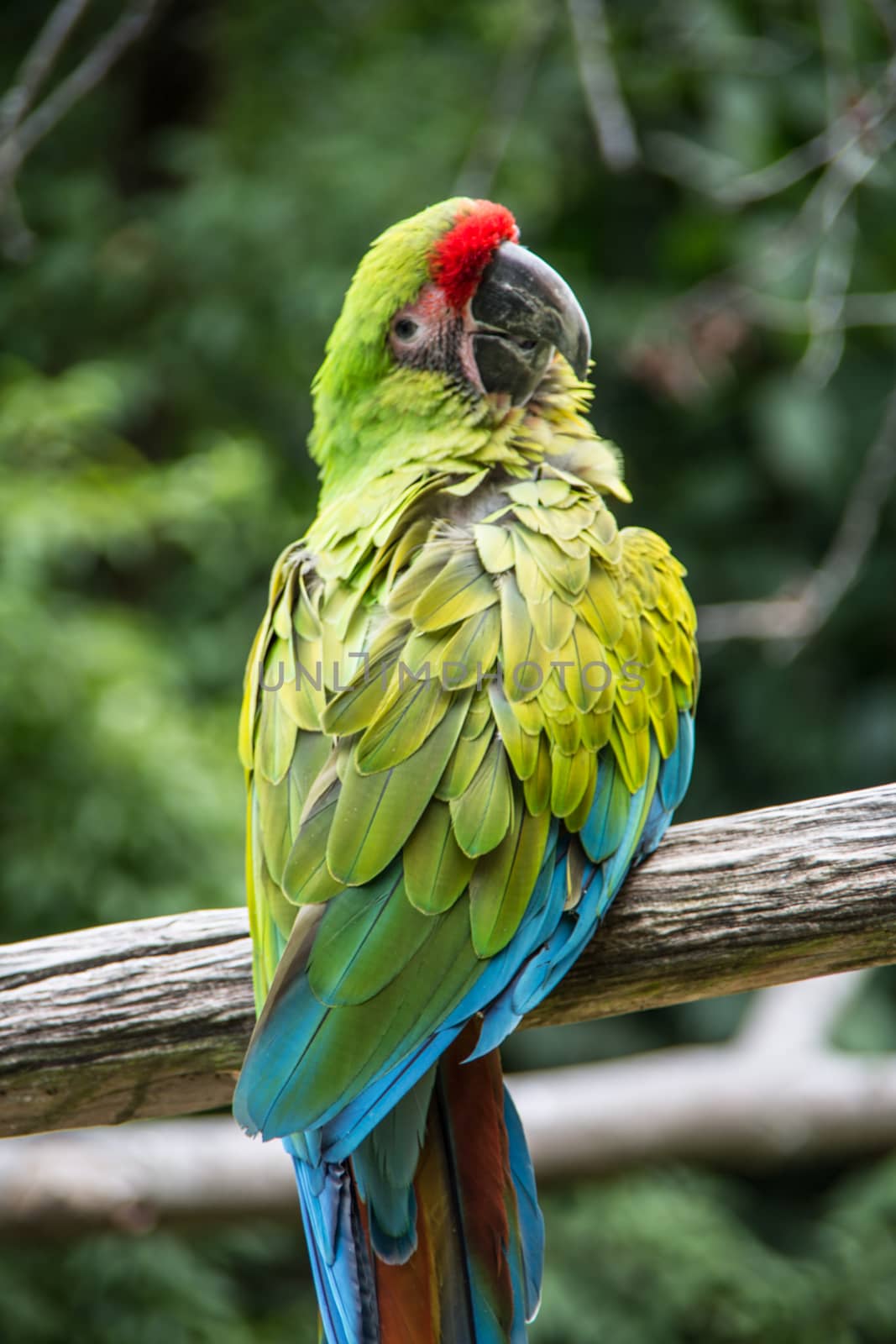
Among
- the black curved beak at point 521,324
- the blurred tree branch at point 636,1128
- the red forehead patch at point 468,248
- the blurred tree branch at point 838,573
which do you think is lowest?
the blurred tree branch at point 636,1128

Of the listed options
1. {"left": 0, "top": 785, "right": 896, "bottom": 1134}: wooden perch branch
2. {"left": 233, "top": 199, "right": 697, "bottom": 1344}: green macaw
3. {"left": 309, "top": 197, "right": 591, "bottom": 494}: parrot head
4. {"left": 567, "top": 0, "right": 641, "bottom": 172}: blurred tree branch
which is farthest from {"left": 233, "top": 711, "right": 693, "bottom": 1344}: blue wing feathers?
{"left": 567, "top": 0, "right": 641, "bottom": 172}: blurred tree branch

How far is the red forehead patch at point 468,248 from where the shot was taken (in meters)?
1.51

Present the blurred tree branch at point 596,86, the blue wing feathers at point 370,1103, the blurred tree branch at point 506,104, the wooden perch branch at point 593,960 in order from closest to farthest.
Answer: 1. the blue wing feathers at point 370,1103
2. the wooden perch branch at point 593,960
3. the blurred tree branch at point 596,86
4. the blurred tree branch at point 506,104

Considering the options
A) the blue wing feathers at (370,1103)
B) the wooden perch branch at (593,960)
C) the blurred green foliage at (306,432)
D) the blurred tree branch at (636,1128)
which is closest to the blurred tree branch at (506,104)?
the blurred green foliage at (306,432)

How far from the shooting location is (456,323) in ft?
5.06

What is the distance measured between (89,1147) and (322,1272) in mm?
1266

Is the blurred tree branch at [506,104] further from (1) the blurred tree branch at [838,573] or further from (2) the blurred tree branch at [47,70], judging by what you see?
(1) the blurred tree branch at [838,573]

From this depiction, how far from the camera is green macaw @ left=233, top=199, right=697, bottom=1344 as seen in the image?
1.10 m

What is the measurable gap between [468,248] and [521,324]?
0.11 m

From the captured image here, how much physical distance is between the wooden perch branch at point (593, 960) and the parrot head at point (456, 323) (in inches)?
22.5

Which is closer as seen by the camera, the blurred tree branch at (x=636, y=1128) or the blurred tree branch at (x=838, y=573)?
the blurred tree branch at (x=838, y=573)

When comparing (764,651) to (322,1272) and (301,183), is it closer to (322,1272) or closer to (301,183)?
(301,183)

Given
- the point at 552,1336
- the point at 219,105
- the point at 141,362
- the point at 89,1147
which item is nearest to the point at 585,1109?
the point at 552,1336

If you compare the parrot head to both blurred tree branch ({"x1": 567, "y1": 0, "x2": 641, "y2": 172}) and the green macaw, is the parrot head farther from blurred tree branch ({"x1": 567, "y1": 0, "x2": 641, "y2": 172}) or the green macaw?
blurred tree branch ({"x1": 567, "y1": 0, "x2": 641, "y2": 172})
